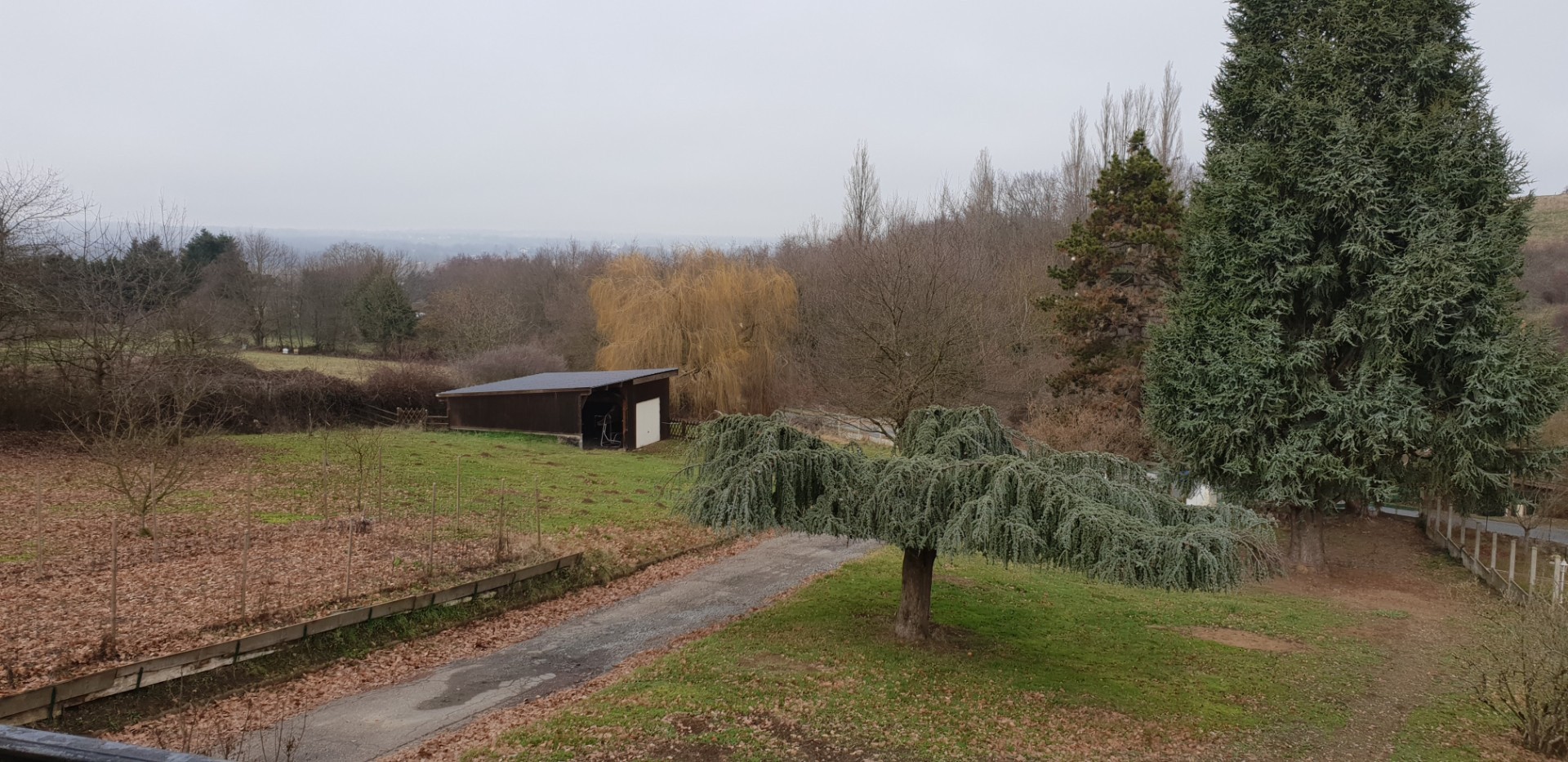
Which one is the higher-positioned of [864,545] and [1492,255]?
[1492,255]

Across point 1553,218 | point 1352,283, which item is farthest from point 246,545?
point 1553,218

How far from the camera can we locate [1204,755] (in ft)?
29.0

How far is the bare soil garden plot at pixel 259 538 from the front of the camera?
34.0 feet

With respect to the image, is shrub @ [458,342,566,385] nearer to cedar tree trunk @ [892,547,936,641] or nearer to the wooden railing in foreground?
cedar tree trunk @ [892,547,936,641]

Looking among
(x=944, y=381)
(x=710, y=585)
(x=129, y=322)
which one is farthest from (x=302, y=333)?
(x=710, y=585)

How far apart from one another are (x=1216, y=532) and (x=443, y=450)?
22936 millimetres

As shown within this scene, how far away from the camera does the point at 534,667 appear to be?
37.1 ft

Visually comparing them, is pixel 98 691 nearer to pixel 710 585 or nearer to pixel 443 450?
pixel 710 585

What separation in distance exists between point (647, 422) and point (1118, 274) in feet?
54.5

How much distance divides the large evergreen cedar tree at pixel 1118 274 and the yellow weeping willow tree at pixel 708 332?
A: 13.1m

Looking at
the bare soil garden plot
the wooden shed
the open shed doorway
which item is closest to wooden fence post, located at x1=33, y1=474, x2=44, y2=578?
the bare soil garden plot

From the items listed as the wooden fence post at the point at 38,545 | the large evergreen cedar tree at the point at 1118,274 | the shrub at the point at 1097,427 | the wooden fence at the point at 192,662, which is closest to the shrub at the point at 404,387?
the wooden fence post at the point at 38,545

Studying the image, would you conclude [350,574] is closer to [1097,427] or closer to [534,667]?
[534,667]

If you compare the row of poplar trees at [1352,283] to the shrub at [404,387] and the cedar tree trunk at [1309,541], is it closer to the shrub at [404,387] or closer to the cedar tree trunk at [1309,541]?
the cedar tree trunk at [1309,541]
